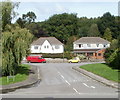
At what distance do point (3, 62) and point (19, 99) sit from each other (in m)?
12.7

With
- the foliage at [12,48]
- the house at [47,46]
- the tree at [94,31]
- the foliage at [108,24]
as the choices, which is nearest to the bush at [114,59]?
the foliage at [12,48]

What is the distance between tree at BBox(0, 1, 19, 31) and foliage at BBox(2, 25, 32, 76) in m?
1.10

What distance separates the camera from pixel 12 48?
33188mm

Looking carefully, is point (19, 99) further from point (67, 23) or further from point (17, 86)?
point (67, 23)

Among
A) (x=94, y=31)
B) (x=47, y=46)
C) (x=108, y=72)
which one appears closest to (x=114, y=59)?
(x=108, y=72)

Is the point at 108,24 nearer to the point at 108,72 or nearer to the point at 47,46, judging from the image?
the point at 47,46

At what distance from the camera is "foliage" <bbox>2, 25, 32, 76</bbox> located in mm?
32000

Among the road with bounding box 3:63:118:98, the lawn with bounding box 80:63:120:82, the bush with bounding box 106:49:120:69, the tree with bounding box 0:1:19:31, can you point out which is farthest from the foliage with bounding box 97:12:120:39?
the road with bounding box 3:63:118:98

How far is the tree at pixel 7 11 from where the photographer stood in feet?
112

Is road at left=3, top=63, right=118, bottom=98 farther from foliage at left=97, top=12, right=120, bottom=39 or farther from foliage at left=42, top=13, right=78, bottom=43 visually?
foliage at left=97, top=12, right=120, bottom=39

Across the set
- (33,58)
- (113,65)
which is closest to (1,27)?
(113,65)

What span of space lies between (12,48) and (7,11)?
16.6 ft

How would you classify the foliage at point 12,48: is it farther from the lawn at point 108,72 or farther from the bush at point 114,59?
the bush at point 114,59

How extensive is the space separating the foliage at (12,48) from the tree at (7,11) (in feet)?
3.61
